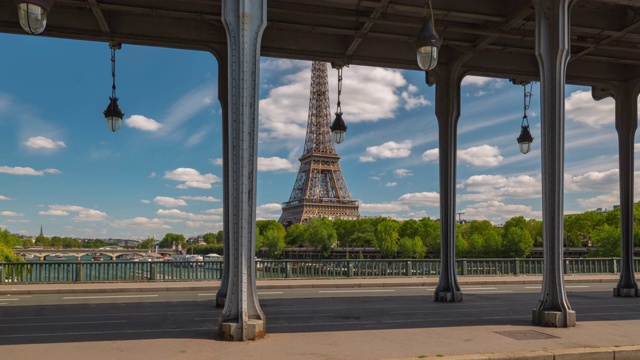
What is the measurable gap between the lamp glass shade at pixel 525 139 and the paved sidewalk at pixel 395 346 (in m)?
7.72

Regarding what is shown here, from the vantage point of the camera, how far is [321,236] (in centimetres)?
11025

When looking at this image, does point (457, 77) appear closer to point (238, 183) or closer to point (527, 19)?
point (527, 19)

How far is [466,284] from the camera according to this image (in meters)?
22.9

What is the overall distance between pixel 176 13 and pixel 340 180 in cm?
10204

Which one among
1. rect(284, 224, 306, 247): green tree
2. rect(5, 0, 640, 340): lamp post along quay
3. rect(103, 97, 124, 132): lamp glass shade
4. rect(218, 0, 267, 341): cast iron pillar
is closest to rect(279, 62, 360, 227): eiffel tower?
rect(284, 224, 306, 247): green tree

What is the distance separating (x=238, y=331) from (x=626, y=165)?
14.3m

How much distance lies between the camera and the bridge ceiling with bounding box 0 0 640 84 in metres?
13.3

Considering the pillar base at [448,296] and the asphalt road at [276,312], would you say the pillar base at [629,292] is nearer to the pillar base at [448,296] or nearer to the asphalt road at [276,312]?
the asphalt road at [276,312]

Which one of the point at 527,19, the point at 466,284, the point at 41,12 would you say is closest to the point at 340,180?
the point at 466,284

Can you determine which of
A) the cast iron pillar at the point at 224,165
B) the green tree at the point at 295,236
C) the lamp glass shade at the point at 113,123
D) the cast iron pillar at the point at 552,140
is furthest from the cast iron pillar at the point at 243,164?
the green tree at the point at 295,236

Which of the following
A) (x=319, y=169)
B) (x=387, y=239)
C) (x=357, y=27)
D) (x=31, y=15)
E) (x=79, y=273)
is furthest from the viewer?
(x=319, y=169)

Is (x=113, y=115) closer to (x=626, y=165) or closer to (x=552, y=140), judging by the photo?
(x=552, y=140)

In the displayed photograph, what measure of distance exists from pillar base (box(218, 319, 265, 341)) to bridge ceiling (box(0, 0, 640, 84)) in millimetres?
7455

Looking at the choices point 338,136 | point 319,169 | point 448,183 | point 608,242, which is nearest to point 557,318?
point 448,183
